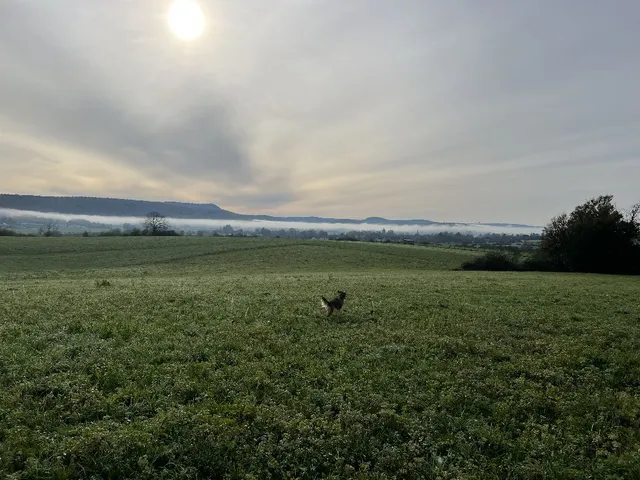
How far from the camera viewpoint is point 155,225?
4417 inches

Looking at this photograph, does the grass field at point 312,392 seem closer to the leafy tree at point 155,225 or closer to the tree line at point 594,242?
the tree line at point 594,242

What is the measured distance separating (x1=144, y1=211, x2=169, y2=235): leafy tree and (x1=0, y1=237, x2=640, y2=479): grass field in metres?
96.3

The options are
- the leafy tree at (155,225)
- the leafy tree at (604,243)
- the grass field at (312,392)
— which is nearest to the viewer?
the grass field at (312,392)

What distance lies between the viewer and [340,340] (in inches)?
464

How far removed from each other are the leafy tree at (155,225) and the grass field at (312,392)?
9631cm

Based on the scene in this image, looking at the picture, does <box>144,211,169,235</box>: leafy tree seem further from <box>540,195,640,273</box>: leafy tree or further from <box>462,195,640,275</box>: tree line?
<box>540,195,640,273</box>: leafy tree

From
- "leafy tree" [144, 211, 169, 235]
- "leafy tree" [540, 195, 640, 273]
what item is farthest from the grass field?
"leafy tree" [144, 211, 169, 235]

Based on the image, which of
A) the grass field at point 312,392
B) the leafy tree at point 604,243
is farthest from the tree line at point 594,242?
the grass field at point 312,392

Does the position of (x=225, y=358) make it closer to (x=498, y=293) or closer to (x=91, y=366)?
(x=91, y=366)

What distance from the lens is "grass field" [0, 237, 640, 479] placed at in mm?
6086

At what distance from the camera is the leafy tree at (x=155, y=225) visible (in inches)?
4203

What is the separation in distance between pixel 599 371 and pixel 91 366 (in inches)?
482

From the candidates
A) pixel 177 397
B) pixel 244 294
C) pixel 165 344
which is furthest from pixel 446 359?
pixel 244 294

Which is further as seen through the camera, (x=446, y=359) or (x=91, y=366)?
(x=446, y=359)
